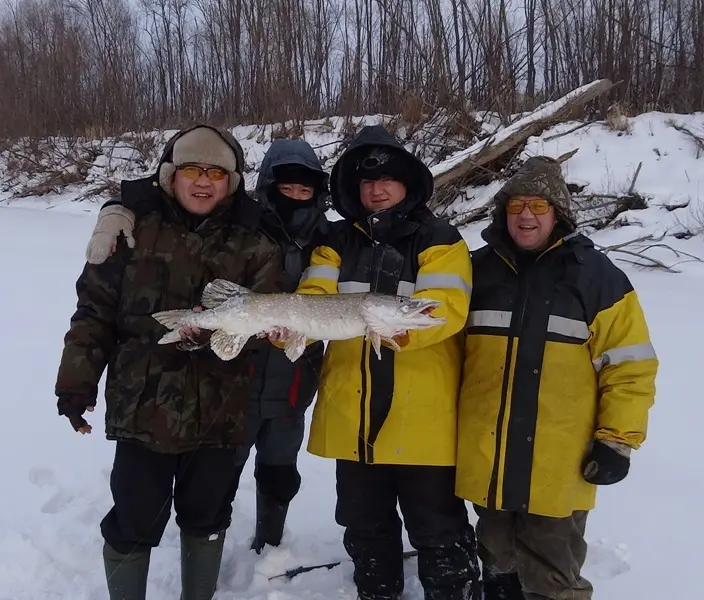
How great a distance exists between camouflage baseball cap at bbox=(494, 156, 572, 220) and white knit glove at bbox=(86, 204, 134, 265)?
1.42 meters

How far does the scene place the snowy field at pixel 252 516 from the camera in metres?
2.53

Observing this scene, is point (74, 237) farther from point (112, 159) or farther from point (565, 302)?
point (565, 302)

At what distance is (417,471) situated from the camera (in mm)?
2215

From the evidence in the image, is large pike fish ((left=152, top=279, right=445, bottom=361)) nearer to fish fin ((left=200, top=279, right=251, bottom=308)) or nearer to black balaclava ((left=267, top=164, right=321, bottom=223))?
fish fin ((left=200, top=279, right=251, bottom=308))

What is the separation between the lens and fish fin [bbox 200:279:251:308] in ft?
6.94

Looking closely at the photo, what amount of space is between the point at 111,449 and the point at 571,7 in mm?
14095

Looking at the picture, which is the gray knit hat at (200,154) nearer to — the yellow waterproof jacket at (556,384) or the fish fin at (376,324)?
the fish fin at (376,324)

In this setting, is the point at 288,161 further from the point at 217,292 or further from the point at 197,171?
the point at 217,292

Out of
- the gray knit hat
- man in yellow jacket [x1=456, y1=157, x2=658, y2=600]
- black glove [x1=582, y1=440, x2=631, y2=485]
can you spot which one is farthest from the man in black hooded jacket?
black glove [x1=582, y1=440, x2=631, y2=485]

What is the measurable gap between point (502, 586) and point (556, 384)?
96 centimetres

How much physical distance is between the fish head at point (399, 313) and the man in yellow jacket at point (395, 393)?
68mm

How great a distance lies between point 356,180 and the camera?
2512 mm

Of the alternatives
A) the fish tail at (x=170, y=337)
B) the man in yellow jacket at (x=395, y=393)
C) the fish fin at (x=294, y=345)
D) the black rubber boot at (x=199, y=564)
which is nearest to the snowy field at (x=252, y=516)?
the black rubber boot at (x=199, y=564)

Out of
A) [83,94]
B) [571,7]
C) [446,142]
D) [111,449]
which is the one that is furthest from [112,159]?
[111,449]
